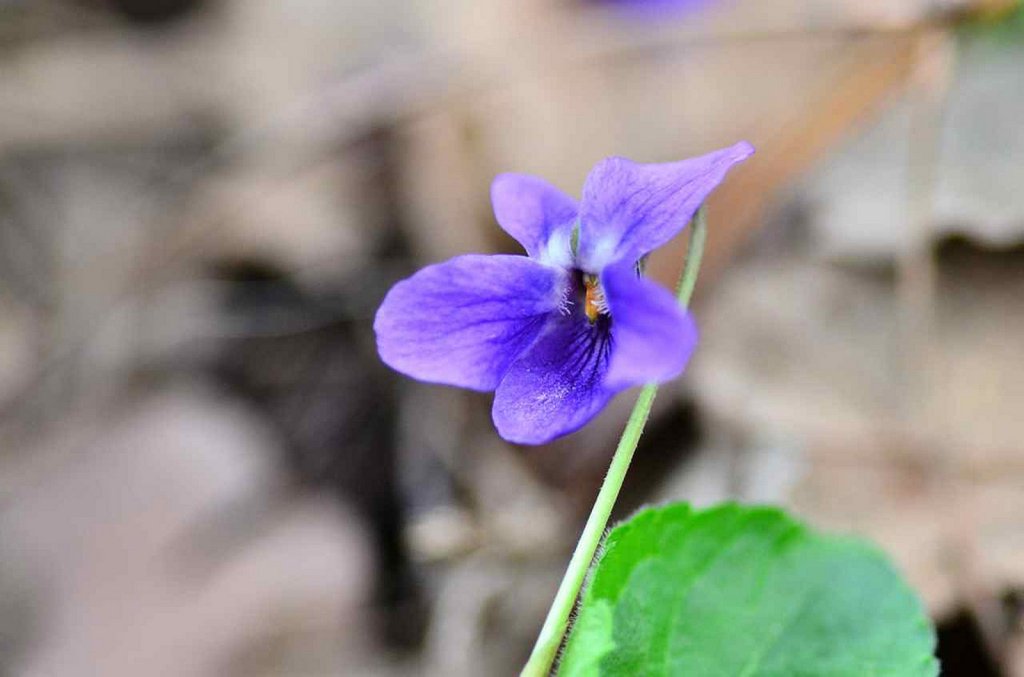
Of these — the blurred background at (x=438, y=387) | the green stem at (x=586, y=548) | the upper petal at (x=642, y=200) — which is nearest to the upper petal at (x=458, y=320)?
the upper petal at (x=642, y=200)

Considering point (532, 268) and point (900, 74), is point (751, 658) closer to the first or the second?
point (532, 268)

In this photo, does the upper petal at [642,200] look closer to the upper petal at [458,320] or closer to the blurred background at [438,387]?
the upper petal at [458,320]

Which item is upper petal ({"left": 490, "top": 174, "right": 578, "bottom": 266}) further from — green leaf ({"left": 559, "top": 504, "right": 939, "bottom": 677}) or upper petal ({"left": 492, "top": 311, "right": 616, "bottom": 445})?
green leaf ({"left": 559, "top": 504, "right": 939, "bottom": 677})

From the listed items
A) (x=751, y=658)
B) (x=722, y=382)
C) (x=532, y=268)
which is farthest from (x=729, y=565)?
(x=722, y=382)

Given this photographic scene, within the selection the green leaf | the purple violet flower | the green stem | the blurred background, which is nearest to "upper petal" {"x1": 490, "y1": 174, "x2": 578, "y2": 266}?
the purple violet flower

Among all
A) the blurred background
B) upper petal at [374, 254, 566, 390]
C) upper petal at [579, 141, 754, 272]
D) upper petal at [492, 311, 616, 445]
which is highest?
upper petal at [579, 141, 754, 272]

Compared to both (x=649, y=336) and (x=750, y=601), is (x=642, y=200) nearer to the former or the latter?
(x=649, y=336)
